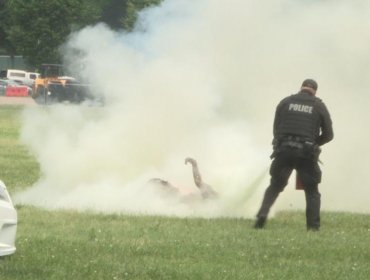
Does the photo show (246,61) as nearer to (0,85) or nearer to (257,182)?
(257,182)

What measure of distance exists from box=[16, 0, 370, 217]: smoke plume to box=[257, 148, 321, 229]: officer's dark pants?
2349 mm

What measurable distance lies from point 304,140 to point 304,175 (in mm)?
443

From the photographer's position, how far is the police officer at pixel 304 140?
12594 mm

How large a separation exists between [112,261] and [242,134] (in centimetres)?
647

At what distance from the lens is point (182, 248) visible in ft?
35.7

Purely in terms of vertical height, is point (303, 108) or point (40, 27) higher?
point (40, 27)

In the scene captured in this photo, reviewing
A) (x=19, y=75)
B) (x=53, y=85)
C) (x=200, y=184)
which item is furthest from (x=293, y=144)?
(x=19, y=75)

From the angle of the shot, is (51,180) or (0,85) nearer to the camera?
(51,180)

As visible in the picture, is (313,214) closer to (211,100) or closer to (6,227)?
(211,100)

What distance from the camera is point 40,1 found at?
217 ft

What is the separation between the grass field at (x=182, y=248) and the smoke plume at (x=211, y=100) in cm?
187

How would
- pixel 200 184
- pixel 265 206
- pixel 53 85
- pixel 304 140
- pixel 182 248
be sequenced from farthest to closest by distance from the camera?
1. pixel 53 85
2. pixel 200 184
3. pixel 265 206
4. pixel 304 140
5. pixel 182 248

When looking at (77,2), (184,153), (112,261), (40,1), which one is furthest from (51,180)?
(40,1)

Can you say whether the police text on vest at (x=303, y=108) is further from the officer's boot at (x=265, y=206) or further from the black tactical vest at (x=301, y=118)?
the officer's boot at (x=265, y=206)
